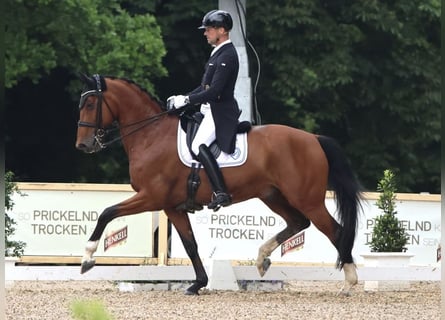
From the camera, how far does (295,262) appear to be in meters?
13.7

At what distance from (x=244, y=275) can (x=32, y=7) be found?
10.6 meters

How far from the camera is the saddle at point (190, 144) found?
1046 cm

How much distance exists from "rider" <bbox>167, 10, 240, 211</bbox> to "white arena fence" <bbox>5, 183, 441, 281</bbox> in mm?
3058

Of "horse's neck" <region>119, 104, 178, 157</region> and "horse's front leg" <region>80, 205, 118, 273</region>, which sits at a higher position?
"horse's neck" <region>119, 104, 178, 157</region>

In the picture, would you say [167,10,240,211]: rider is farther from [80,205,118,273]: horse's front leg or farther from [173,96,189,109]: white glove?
[80,205,118,273]: horse's front leg

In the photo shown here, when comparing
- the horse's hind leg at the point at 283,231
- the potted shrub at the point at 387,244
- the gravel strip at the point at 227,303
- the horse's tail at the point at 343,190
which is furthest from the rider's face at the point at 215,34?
the potted shrub at the point at 387,244

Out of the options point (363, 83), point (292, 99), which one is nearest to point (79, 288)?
point (292, 99)

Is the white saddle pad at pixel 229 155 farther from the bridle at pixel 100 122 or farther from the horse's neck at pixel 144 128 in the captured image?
the bridle at pixel 100 122

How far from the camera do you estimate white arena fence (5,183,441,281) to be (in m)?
13.6

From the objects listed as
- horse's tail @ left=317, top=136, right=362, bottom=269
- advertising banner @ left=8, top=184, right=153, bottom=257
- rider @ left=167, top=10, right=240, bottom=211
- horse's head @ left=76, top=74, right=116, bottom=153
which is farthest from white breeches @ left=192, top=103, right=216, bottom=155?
advertising banner @ left=8, top=184, right=153, bottom=257

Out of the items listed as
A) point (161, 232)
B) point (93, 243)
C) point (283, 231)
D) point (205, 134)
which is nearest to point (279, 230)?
point (161, 232)

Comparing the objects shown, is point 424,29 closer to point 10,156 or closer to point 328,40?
point 328,40

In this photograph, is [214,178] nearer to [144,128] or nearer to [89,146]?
[144,128]

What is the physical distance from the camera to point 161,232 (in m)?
13.6
